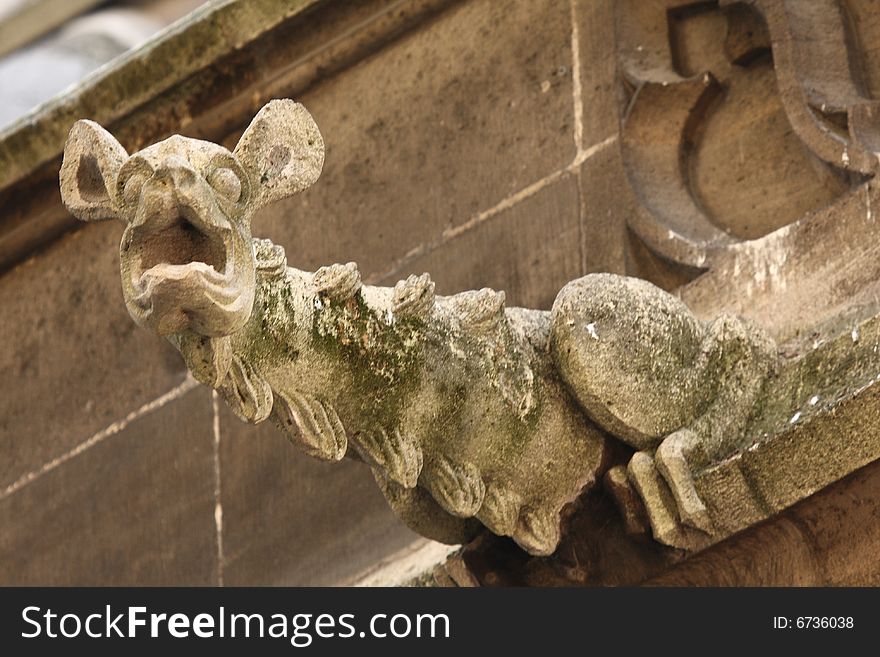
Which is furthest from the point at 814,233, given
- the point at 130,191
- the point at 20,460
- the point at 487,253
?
the point at 20,460

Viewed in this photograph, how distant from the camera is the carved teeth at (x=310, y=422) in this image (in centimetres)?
418

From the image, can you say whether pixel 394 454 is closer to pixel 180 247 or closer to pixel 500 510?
pixel 500 510

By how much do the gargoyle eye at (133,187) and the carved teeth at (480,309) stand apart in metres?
0.61

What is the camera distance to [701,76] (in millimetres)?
5117

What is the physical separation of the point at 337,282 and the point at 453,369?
0.24 metres

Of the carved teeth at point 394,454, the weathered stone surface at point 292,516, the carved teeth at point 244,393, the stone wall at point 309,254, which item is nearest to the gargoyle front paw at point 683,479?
the carved teeth at point 394,454

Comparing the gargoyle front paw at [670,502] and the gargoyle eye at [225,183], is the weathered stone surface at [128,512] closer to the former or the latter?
the gargoyle front paw at [670,502]

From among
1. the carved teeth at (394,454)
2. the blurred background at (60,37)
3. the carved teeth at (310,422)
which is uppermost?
the carved teeth at (310,422)

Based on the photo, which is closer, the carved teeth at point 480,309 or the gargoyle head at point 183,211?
the gargoyle head at point 183,211

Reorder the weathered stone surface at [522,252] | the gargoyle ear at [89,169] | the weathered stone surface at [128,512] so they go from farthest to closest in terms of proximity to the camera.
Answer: the weathered stone surface at [128,512]
the weathered stone surface at [522,252]
the gargoyle ear at [89,169]

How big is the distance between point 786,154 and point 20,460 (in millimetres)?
2008

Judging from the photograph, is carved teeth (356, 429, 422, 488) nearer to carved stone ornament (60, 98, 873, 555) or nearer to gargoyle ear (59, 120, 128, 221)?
carved stone ornament (60, 98, 873, 555)

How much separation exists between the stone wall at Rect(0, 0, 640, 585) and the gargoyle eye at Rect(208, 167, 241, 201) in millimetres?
1188

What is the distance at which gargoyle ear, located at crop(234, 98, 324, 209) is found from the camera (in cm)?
412
